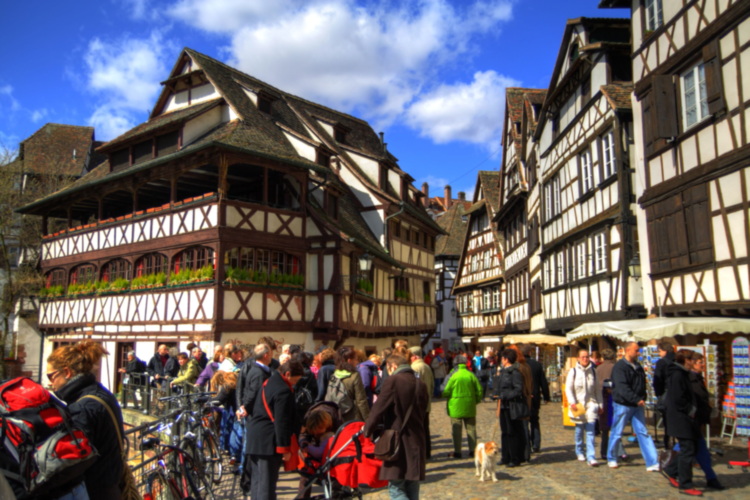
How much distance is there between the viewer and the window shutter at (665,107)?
15172 mm

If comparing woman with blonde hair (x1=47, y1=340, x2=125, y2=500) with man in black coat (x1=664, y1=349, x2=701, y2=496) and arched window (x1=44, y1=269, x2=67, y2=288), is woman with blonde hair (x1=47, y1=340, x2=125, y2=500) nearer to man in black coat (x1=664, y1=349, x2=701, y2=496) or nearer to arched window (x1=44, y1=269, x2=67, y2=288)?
man in black coat (x1=664, y1=349, x2=701, y2=496)

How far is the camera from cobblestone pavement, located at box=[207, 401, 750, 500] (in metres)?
8.46

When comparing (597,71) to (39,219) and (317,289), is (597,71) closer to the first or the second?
(317,289)

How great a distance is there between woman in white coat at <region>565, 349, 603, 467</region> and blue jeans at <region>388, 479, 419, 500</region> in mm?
4401

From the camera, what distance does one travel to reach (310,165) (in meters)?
21.8

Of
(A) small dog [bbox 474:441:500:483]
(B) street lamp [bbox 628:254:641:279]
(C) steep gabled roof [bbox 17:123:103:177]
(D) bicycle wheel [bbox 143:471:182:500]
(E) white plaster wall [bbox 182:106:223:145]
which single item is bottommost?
(A) small dog [bbox 474:441:500:483]

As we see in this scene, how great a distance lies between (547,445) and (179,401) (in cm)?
668

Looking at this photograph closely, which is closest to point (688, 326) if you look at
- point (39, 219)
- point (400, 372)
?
point (400, 372)

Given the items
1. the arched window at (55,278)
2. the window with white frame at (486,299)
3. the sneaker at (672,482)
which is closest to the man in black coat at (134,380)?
the arched window at (55,278)

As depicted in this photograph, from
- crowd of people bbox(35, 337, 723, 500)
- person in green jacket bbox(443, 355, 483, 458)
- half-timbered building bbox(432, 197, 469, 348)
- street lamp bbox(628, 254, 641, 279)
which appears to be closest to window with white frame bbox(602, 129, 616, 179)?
street lamp bbox(628, 254, 641, 279)

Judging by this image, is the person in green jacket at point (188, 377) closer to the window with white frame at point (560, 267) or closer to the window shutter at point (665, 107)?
the window shutter at point (665, 107)

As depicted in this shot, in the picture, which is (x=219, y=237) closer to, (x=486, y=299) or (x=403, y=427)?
(x=403, y=427)

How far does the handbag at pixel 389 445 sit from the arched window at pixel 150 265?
16794 mm

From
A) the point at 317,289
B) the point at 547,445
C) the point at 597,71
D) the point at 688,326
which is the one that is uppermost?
the point at 597,71
